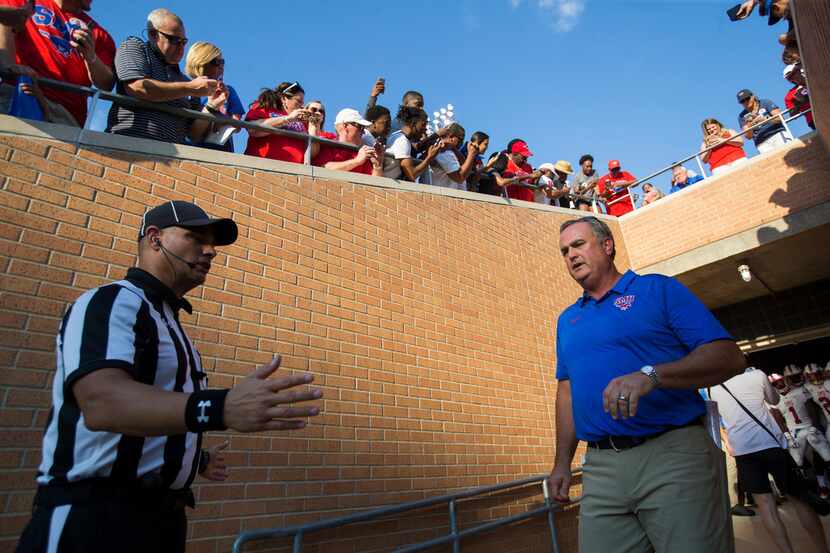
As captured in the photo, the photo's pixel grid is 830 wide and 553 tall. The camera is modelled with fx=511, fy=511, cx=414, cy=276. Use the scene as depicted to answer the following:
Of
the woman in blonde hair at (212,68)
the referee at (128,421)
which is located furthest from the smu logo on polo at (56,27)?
the referee at (128,421)

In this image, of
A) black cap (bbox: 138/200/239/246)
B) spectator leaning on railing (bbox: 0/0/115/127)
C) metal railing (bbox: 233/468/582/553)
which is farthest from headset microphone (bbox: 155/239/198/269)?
spectator leaning on railing (bbox: 0/0/115/127)

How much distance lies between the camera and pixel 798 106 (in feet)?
26.0

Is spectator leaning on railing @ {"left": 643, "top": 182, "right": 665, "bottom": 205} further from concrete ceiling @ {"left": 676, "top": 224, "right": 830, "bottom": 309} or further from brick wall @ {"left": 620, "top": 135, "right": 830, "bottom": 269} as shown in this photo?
concrete ceiling @ {"left": 676, "top": 224, "right": 830, "bottom": 309}

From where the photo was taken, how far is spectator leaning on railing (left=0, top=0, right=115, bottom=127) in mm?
3672

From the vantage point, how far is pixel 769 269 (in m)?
9.07

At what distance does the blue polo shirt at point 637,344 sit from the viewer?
94.5 inches

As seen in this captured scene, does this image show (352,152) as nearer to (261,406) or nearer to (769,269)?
(261,406)

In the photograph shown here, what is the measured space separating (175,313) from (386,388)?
260 cm

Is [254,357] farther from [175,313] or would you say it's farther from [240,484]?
[175,313]

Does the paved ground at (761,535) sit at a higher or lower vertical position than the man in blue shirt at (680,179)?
lower

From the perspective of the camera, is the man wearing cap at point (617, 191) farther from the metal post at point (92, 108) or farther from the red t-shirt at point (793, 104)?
the metal post at point (92, 108)

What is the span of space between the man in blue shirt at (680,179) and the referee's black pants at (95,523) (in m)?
10.1

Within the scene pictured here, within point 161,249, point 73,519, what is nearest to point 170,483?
point 73,519

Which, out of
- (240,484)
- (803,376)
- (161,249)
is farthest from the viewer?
(803,376)
